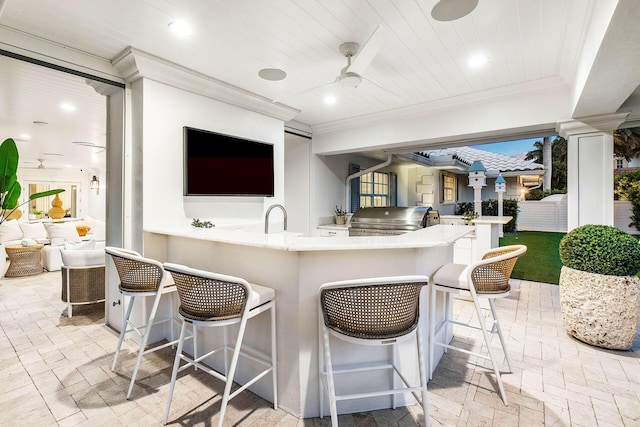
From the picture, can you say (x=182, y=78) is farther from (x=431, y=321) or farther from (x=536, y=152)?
(x=536, y=152)

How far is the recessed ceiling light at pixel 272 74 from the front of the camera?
300 centimetres

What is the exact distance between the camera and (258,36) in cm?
240

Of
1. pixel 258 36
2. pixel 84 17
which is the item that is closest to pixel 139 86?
pixel 84 17

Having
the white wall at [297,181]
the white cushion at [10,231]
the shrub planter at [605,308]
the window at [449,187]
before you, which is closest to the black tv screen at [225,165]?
the white wall at [297,181]

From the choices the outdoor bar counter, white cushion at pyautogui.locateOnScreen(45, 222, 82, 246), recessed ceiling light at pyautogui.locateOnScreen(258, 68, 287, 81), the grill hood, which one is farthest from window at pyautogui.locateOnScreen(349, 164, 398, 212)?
white cushion at pyautogui.locateOnScreen(45, 222, 82, 246)

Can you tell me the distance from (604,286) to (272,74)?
3466mm

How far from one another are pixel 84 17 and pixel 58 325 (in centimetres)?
289

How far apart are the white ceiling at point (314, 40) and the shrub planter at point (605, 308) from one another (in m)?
1.87

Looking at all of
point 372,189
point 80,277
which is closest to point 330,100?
point 372,189

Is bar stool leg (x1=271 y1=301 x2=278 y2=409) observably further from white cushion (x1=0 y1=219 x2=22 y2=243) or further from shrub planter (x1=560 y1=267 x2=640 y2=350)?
white cushion (x1=0 y1=219 x2=22 y2=243)

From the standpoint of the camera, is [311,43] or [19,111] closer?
[311,43]

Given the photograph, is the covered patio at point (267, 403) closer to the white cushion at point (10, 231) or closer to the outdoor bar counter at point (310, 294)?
the outdoor bar counter at point (310, 294)

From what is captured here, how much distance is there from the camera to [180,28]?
89.6 inches

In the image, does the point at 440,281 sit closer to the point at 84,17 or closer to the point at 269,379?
the point at 269,379
